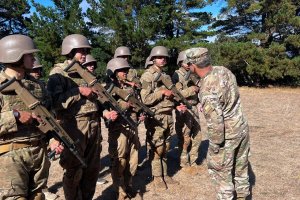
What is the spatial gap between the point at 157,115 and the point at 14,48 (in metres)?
2.84

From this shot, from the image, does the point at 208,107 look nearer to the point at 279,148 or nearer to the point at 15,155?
the point at 15,155

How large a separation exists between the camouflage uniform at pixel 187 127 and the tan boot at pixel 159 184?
0.98m

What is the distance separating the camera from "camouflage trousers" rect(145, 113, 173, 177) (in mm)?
5703

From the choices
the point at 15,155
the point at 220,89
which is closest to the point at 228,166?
the point at 220,89

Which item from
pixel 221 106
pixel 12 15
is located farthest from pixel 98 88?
pixel 12 15

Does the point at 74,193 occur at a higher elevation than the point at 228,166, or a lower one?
lower

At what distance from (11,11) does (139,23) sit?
504 inches

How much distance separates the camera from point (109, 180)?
6273mm

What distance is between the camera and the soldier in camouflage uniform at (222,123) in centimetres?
393

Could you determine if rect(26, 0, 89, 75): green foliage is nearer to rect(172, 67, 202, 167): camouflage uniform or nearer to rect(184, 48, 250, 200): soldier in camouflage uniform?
rect(172, 67, 202, 167): camouflage uniform

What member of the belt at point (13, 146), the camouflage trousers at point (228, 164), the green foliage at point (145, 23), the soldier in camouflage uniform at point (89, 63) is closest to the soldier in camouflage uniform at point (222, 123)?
the camouflage trousers at point (228, 164)

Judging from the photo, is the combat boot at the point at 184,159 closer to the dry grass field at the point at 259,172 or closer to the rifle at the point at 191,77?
the dry grass field at the point at 259,172

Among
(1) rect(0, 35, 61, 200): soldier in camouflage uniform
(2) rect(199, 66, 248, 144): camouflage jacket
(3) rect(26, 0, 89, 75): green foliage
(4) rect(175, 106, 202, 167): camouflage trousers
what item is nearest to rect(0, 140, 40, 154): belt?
(1) rect(0, 35, 61, 200): soldier in camouflage uniform

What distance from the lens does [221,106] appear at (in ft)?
13.0
